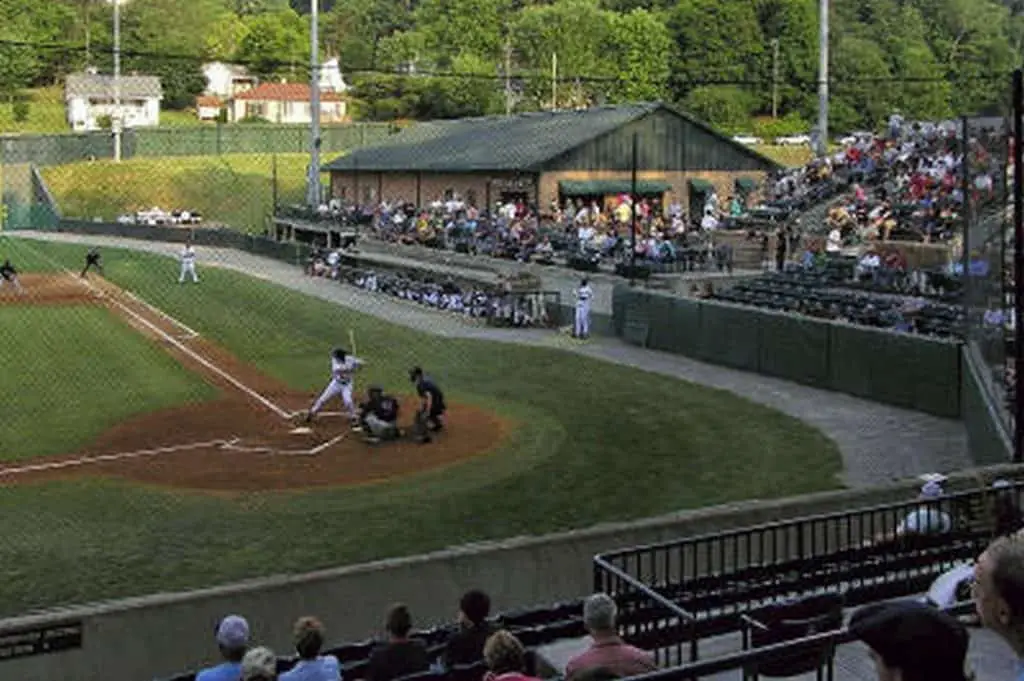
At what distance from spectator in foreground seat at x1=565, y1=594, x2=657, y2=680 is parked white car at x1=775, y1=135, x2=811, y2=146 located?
83.0 metres

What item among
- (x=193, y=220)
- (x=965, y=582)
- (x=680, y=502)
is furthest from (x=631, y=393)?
(x=193, y=220)

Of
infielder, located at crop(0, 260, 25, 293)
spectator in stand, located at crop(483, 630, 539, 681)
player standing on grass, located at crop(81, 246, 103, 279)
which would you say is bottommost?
spectator in stand, located at crop(483, 630, 539, 681)

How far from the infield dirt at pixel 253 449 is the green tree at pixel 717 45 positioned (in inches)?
3239

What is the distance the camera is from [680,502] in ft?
59.7

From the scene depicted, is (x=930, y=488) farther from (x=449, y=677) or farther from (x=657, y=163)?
(x=657, y=163)

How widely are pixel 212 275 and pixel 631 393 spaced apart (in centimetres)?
2922

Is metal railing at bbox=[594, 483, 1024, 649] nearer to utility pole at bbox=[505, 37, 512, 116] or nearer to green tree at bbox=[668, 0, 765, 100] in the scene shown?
utility pole at bbox=[505, 37, 512, 116]

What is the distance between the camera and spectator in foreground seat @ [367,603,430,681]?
9.38 meters

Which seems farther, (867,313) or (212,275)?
(212,275)

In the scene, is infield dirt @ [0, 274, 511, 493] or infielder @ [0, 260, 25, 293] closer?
infield dirt @ [0, 274, 511, 493]

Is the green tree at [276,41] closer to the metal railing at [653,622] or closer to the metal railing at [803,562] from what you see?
the metal railing at [803,562]

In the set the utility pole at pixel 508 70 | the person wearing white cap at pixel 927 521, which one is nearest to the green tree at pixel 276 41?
the utility pole at pixel 508 70

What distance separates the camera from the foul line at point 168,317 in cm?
3549

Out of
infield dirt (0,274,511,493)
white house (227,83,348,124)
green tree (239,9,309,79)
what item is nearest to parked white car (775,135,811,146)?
white house (227,83,348,124)
